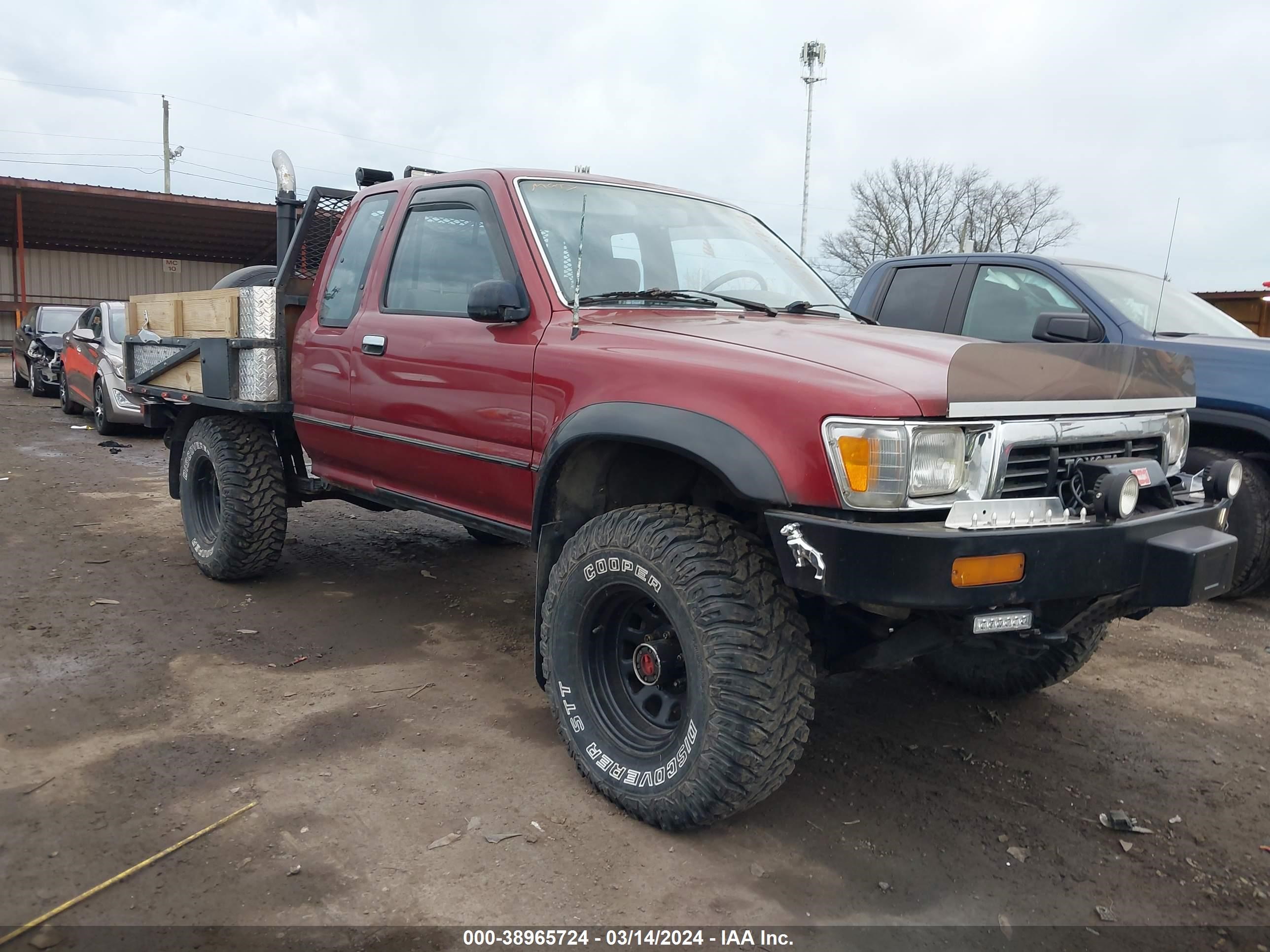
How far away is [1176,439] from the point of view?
3.11 m

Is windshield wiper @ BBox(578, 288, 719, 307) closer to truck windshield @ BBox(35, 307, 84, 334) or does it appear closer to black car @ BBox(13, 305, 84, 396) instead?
black car @ BBox(13, 305, 84, 396)

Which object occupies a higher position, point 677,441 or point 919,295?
point 919,295

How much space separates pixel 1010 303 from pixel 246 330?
4271 millimetres

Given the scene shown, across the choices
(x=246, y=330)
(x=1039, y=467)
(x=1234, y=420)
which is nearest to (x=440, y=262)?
(x=246, y=330)

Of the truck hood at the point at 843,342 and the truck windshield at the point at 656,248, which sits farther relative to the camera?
the truck windshield at the point at 656,248

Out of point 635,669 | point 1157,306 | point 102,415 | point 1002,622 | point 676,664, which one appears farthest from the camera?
point 102,415

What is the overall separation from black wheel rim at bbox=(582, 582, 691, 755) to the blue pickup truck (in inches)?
91.7

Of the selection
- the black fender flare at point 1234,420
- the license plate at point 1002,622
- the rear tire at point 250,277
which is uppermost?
the rear tire at point 250,277

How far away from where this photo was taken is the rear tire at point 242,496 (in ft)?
16.5

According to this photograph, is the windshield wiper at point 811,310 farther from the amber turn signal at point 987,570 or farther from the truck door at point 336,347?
the truck door at point 336,347

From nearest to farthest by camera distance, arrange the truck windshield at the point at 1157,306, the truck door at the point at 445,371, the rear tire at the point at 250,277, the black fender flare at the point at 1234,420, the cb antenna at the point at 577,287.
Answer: the cb antenna at the point at 577,287 < the truck door at the point at 445,371 < the black fender flare at the point at 1234,420 < the truck windshield at the point at 1157,306 < the rear tire at the point at 250,277

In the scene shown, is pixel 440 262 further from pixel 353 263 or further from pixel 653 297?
pixel 653 297

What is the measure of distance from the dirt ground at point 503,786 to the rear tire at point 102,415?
22.1 ft

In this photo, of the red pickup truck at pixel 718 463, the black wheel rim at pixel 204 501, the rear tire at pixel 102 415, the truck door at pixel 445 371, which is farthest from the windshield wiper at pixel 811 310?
the rear tire at pixel 102 415
